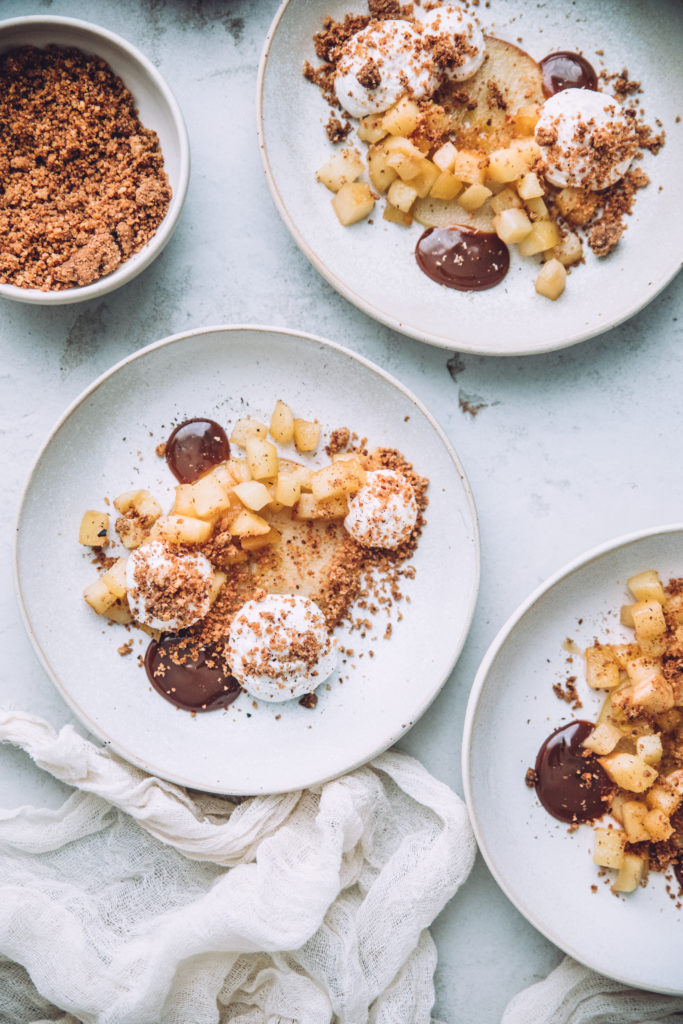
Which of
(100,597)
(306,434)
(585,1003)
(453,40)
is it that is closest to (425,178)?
(453,40)

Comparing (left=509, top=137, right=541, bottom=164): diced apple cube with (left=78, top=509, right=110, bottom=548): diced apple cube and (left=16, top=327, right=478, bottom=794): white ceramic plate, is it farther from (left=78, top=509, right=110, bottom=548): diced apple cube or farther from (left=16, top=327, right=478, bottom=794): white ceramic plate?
(left=78, top=509, right=110, bottom=548): diced apple cube

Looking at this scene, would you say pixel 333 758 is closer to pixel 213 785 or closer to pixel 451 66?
pixel 213 785

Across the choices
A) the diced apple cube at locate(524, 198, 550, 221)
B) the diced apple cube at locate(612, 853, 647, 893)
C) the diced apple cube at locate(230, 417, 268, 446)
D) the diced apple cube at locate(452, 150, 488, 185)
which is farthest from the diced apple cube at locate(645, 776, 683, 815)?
the diced apple cube at locate(452, 150, 488, 185)

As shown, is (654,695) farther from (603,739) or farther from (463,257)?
(463,257)

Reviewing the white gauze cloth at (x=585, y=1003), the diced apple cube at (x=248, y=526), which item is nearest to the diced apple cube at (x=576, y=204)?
the diced apple cube at (x=248, y=526)

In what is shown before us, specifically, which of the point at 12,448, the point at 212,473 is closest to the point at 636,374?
the point at 212,473

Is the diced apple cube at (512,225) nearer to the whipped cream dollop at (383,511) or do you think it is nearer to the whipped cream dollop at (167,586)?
the whipped cream dollop at (383,511)
